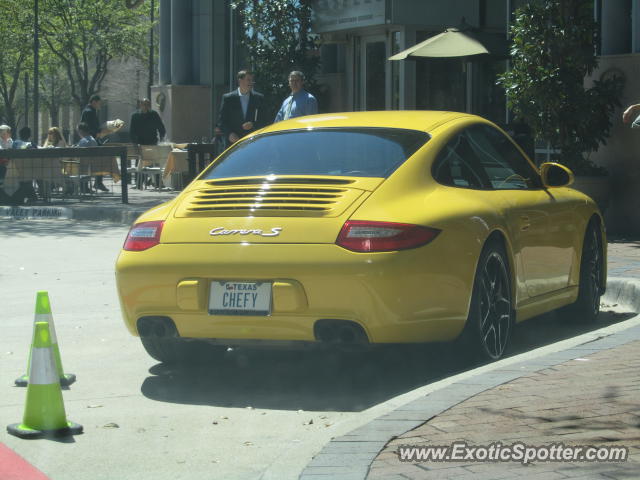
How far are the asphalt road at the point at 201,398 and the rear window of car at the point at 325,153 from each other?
107 centimetres

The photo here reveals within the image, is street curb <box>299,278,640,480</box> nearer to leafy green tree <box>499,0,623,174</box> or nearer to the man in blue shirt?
leafy green tree <box>499,0,623,174</box>

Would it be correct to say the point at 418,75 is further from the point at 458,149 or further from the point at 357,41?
the point at 458,149

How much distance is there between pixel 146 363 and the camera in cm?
764

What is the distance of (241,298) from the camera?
649cm

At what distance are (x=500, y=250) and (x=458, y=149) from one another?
68cm

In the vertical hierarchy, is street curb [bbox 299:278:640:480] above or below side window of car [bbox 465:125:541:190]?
below

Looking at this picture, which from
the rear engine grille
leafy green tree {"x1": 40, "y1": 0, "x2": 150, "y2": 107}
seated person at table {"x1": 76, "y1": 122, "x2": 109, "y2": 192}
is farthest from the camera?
leafy green tree {"x1": 40, "y1": 0, "x2": 150, "y2": 107}

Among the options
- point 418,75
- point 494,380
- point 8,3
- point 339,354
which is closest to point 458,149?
point 339,354

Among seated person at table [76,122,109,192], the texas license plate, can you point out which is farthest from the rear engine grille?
seated person at table [76,122,109,192]

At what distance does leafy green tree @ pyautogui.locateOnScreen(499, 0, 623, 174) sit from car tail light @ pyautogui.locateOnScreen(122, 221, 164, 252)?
888 cm

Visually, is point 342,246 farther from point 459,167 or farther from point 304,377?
point 459,167

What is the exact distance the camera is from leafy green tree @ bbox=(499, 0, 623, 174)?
49.2 feet

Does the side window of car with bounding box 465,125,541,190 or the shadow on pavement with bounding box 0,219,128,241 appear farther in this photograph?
the shadow on pavement with bounding box 0,219,128,241

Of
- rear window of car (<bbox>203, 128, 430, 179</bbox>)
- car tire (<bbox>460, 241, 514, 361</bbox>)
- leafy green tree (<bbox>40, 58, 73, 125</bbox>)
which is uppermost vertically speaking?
leafy green tree (<bbox>40, 58, 73, 125</bbox>)
